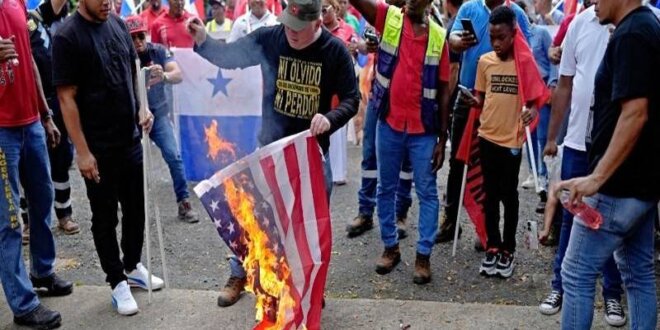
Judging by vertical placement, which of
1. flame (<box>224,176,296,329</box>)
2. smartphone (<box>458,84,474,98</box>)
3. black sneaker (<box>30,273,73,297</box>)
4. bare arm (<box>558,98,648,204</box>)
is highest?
bare arm (<box>558,98,648,204</box>)

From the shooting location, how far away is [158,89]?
7270mm

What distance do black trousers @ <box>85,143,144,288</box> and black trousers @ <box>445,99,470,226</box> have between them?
2575mm

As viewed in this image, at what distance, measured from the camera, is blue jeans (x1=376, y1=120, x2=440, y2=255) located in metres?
5.38

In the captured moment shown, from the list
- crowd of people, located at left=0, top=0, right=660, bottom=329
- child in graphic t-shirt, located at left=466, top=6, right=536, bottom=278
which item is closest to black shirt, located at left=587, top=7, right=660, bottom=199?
crowd of people, located at left=0, top=0, right=660, bottom=329

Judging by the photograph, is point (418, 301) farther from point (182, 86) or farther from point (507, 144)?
point (182, 86)

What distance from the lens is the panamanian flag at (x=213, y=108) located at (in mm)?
8305

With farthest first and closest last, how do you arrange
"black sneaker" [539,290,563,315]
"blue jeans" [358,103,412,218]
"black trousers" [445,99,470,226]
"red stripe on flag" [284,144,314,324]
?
"blue jeans" [358,103,412,218], "black trousers" [445,99,470,226], "black sneaker" [539,290,563,315], "red stripe on flag" [284,144,314,324]

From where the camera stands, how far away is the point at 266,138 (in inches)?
196

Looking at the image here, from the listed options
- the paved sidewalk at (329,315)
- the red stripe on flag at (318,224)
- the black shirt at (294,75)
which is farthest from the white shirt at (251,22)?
the red stripe on flag at (318,224)

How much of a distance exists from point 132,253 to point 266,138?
4.17ft

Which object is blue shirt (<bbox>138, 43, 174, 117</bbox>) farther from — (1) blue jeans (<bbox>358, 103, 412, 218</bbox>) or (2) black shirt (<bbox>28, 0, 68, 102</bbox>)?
(1) blue jeans (<bbox>358, 103, 412, 218</bbox>)

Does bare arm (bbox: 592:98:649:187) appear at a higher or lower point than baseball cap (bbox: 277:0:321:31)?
lower

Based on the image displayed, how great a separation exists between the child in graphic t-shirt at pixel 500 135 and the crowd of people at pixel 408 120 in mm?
11

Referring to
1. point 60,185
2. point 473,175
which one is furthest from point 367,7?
point 60,185
